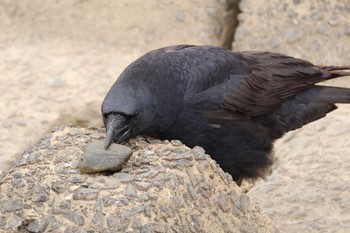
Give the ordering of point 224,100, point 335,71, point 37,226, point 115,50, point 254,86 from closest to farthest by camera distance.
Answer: point 37,226 < point 224,100 < point 254,86 < point 335,71 < point 115,50

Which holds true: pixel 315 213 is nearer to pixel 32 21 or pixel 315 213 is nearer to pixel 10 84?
pixel 10 84

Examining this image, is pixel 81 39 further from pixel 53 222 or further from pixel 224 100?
pixel 53 222

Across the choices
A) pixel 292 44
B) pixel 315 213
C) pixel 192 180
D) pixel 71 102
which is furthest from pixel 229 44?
pixel 192 180

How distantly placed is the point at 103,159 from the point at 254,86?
1.80 metres

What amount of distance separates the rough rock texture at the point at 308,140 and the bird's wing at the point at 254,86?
47 cm

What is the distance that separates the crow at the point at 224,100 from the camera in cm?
488

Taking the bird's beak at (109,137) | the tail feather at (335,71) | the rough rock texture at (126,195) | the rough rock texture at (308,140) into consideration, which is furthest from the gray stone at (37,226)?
the tail feather at (335,71)

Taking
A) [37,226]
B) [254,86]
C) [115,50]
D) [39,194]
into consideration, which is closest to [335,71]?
[254,86]

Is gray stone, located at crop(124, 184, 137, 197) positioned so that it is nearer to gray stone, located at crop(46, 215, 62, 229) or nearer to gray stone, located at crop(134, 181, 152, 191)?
gray stone, located at crop(134, 181, 152, 191)

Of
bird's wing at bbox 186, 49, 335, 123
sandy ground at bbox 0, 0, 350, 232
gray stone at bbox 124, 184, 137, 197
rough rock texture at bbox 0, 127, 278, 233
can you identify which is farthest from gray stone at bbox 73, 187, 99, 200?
sandy ground at bbox 0, 0, 350, 232

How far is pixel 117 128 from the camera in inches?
175

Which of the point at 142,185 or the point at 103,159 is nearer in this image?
the point at 142,185

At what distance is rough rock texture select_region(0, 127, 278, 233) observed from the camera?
143 inches

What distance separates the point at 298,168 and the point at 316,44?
132cm
